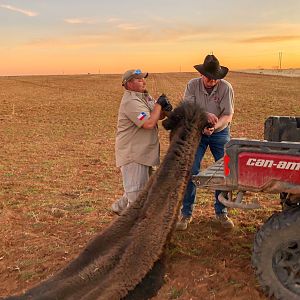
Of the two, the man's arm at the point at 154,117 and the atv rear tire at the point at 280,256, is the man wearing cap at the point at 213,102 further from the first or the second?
the atv rear tire at the point at 280,256

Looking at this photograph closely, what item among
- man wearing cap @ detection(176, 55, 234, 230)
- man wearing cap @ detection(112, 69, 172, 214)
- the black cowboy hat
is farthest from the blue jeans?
the black cowboy hat

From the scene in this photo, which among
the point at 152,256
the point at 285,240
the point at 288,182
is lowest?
the point at 152,256

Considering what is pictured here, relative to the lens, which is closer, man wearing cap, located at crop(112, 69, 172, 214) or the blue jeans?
man wearing cap, located at crop(112, 69, 172, 214)

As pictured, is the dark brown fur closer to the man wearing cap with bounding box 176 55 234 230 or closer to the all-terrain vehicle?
the man wearing cap with bounding box 176 55 234 230

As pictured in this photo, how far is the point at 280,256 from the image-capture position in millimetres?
4258

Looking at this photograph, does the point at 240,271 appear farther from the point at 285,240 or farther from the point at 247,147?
the point at 247,147

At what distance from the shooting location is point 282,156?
4.03m

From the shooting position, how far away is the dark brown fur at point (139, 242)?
445cm

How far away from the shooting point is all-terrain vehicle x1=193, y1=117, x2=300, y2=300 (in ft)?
13.3

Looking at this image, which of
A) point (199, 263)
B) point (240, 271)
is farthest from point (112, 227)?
point (240, 271)

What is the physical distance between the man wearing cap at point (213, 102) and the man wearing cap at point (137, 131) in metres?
0.52

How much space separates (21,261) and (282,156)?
3.27m

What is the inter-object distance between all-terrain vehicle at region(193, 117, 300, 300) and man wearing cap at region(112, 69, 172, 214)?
1551 mm

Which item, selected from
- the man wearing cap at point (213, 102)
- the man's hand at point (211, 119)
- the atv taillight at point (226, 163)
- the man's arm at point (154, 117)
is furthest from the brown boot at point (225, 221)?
the atv taillight at point (226, 163)
